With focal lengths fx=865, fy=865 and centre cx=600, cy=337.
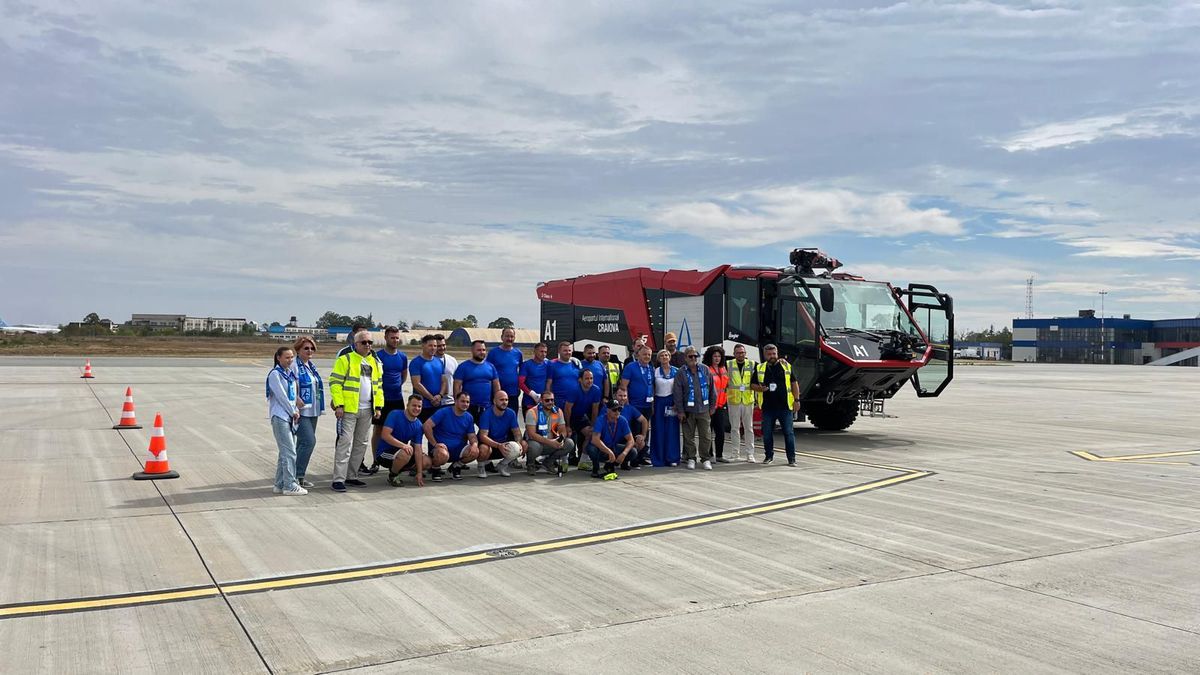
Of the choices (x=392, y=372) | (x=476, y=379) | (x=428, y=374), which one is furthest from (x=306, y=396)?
(x=476, y=379)

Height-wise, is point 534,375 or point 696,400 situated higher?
point 534,375

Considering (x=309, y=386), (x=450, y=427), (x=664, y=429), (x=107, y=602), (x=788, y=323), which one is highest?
(x=788, y=323)

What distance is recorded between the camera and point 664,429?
38.9 feet

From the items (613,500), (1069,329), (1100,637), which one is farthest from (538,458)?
(1069,329)

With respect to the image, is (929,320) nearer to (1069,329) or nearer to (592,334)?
(592,334)

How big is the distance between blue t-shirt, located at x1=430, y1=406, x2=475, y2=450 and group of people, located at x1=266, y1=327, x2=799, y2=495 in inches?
0.5

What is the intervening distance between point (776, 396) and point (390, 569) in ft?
23.7

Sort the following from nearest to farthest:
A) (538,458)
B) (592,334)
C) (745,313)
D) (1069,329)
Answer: (538,458) → (745,313) → (592,334) → (1069,329)

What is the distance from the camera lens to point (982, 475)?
1120 centimetres

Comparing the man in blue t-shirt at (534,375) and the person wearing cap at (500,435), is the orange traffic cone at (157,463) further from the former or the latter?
the man in blue t-shirt at (534,375)

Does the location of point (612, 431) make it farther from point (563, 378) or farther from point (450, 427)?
point (450, 427)

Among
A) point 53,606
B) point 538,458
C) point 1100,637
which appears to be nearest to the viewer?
point 1100,637

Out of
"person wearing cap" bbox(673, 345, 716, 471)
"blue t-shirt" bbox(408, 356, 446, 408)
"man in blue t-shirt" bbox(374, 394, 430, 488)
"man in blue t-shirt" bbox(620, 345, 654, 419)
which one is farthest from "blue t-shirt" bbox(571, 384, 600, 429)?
"man in blue t-shirt" bbox(374, 394, 430, 488)

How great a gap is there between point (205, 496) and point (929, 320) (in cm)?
1185
